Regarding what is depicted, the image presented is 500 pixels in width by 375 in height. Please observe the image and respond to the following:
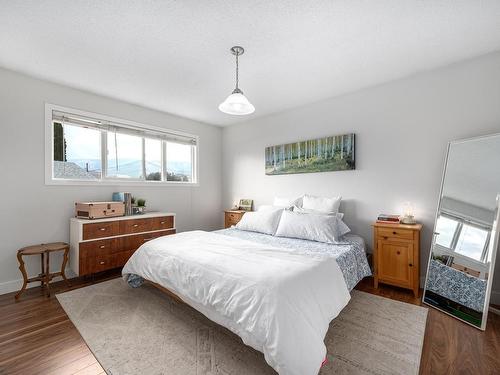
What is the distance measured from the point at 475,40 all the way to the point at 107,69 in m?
3.82

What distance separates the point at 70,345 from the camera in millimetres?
1848

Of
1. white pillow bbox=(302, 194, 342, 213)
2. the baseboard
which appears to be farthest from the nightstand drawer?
the baseboard

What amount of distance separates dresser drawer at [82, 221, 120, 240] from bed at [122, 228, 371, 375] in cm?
80

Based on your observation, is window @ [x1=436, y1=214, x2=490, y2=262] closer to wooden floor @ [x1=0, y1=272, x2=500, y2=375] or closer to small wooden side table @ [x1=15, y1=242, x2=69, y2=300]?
wooden floor @ [x1=0, y1=272, x2=500, y2=375]

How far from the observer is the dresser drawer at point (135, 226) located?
11.0 ft

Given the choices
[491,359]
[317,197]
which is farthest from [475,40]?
[491,359]

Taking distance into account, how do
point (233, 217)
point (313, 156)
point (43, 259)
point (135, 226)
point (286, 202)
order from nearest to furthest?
point (43, 259)
point (135, 226)
point (313, 156)
point (286, 202)
point (233, 217)

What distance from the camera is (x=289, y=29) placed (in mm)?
2039

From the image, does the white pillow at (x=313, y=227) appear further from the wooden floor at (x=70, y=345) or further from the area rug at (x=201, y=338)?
the wooden floor at (x=70, y=345)

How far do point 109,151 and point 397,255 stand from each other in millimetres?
4237

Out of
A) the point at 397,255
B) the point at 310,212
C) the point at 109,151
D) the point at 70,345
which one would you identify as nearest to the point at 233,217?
the point at 310,212

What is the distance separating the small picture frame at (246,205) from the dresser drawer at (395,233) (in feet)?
7.74

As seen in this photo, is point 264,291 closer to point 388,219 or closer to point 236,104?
point 236,104

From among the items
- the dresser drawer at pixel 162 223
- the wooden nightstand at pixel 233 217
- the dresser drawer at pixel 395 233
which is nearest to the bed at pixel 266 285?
the dresser drawer at pixel 395 233
